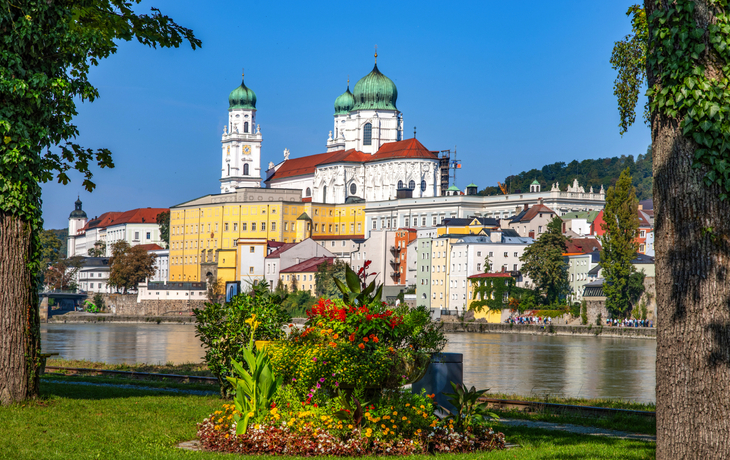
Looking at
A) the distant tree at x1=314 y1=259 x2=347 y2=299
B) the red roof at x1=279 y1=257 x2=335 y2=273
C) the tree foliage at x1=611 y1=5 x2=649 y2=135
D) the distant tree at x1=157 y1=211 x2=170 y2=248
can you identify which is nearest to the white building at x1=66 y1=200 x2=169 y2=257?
the distant tree at x1=157 y1=211 x2=170 y2=248

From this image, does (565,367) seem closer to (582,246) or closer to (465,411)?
(465,411)

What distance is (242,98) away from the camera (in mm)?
160125

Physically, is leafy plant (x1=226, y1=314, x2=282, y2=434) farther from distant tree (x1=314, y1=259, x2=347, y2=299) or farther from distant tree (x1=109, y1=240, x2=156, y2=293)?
distant tree (x1=109, y1=240, x2=156, y2=293)

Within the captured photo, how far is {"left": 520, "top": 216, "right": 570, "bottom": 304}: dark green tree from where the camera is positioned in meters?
76.6

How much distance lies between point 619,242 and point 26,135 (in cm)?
6093

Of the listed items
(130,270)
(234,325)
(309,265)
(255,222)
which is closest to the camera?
(234,325)

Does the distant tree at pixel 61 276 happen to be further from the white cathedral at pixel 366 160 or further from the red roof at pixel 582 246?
the red roof at pixel 582 246

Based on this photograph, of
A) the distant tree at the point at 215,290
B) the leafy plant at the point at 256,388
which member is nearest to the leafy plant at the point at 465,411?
the leafy plant at the point at 256,388

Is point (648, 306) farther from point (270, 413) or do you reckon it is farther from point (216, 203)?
point (216, 203)

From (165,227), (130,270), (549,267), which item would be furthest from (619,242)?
(165,227)

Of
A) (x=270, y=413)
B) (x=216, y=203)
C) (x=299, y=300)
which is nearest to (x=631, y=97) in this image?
(x=270, y=413)

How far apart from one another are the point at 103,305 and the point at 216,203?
80.8ft

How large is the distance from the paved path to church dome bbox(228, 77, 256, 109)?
153076 millimetres

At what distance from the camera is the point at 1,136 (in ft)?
32.1
